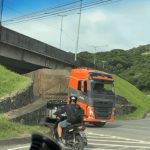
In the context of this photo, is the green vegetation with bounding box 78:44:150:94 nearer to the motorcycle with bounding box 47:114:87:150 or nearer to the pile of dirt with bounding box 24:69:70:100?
the pile of dirt with bounding box 24:69:70:100

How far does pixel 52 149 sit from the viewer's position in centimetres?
117

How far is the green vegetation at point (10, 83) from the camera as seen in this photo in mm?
14039

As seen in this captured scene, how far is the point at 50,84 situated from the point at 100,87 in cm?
501

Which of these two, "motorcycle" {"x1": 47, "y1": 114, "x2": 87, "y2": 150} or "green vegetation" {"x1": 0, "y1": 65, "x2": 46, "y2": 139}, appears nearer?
"motorcycle" {"x1": 47, "y1": 114, "x2": 87, "y2": 150}

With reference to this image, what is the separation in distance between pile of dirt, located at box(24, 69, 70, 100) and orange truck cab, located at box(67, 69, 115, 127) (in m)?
3.13

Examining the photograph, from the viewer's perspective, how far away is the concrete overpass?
21.8 metres

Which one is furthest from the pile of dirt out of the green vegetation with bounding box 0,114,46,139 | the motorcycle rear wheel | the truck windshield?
the motorcycle rear wheel

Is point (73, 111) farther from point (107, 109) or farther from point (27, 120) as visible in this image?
point (107, 109)

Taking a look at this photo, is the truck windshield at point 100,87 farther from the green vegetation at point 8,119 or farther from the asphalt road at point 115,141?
the green vegetation at point 8,119

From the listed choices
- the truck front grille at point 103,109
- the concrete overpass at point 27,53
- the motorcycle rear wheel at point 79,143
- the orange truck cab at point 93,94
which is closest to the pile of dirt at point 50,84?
the concrete overpass at point 27,53

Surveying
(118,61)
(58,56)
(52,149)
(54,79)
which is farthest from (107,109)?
(118,61)

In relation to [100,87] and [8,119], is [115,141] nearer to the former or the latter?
[8,119]

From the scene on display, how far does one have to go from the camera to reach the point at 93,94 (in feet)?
57.6

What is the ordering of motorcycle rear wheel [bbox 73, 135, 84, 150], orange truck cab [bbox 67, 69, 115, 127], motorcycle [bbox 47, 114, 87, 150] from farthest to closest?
orange truck cab [bbox 67, 69, 115, 127]
motorcycle [bbox 47, 114, 87, 150]
motorcycle rear wheel [bbox 73, 135, 84, 150]
